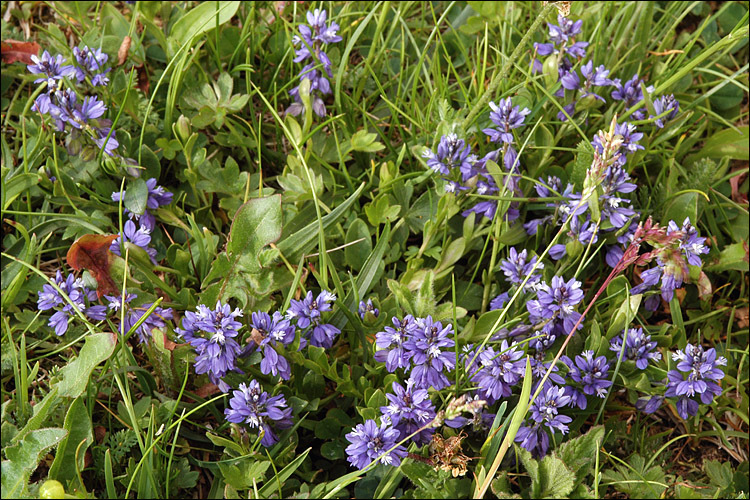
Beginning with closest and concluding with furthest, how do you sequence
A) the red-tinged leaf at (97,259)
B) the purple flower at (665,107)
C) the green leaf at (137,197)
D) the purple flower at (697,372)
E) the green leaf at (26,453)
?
the green leaf at (26,453), the purple flower at (697,372), the red-tinged leaf at (97,259), the green leaf at (137,197), the purple flower at (665,107)

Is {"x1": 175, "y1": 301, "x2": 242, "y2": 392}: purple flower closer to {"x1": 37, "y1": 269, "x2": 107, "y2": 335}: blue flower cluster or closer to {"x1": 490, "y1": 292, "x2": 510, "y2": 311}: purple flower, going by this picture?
{"x1": 37, "y1": 269, "x2": 107, "y2": 335}: blue flower cluster

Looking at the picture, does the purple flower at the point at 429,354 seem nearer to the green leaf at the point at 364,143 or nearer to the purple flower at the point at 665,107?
the green leaf at the point at 364,143

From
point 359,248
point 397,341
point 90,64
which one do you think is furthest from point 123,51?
point 397,341

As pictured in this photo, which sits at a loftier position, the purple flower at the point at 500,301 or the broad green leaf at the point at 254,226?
the broad green leaf at the point at 254,226

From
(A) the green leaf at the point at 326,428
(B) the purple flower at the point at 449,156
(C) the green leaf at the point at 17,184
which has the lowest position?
(A) the green leaf at the point at 326,428

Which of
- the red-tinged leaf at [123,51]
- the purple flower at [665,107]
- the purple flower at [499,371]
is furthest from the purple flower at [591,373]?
the red-tinged leaf at [123,51]

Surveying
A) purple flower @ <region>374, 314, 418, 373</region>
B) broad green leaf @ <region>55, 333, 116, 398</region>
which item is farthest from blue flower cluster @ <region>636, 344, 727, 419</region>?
broad green leaf @ <region>55, 333, 116, 398</region>
